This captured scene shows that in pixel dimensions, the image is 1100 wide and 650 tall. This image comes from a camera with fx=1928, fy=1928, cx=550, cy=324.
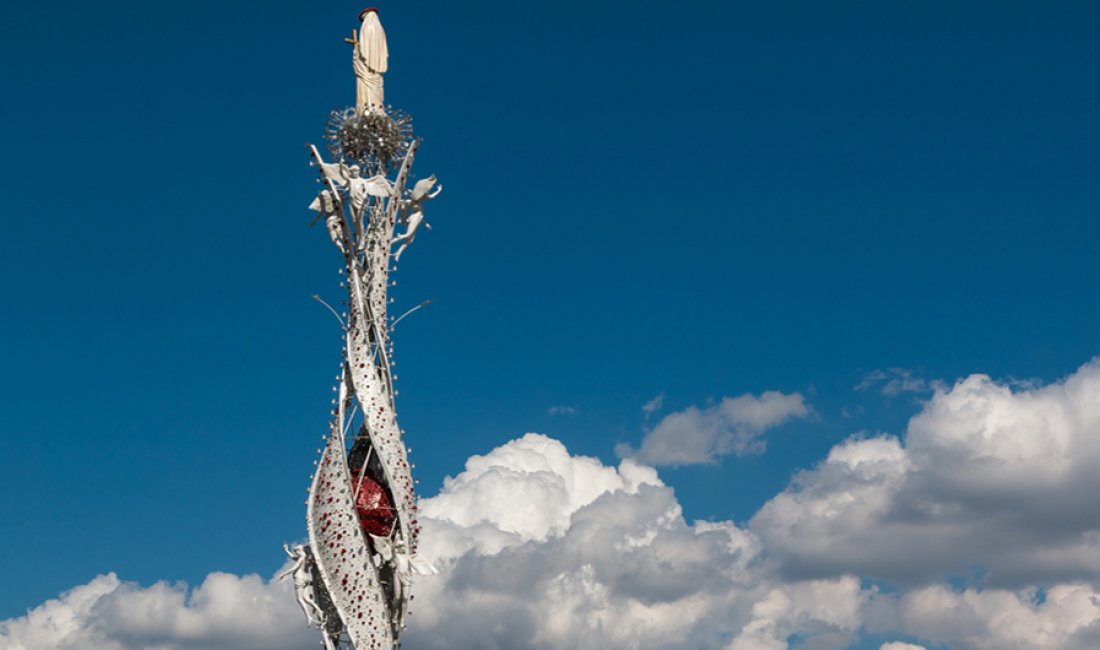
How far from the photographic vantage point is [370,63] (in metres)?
70.6

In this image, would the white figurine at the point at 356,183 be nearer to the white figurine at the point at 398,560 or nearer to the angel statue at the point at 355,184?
the angel statue at the point at 355,184

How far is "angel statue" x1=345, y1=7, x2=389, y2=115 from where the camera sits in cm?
7002

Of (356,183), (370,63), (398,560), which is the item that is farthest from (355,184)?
(398,560)

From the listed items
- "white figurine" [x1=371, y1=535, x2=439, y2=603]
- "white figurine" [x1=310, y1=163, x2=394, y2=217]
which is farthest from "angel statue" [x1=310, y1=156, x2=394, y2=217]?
"white figurine" [x1=371, y1=535, x2=439, y2=603]

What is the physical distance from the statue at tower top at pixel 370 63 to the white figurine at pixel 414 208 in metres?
3.33

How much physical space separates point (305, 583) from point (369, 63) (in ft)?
63.2

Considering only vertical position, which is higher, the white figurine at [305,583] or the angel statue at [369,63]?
the angel statue at [369,63]

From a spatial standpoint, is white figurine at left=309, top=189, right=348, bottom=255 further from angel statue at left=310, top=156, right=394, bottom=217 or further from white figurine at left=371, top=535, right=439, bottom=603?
white figurine at left=371, top=535, right=439, bottom=603

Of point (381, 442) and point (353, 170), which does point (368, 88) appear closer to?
point (353, 170)

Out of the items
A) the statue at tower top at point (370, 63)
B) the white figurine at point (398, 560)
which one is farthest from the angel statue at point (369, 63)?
the white figurine at point (398, 560)

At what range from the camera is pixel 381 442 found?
6462cm

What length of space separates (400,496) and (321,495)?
8.60 ft

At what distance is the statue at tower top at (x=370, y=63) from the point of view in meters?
70.0

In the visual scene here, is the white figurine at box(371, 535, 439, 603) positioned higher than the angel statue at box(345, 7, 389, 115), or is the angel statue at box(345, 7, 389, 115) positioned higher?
the angel statue at box(345, 7, 389, 115)
